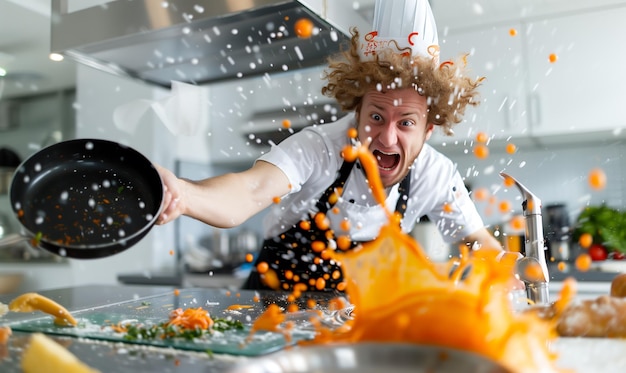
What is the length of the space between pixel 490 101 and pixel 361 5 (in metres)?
1.16

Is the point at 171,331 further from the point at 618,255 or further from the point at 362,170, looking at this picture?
the point at 618,255

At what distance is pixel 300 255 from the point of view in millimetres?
1669

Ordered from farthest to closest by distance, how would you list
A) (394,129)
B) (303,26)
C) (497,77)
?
(497,77) < (394,129) < (303,26)

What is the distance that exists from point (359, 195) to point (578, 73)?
55.5 inches

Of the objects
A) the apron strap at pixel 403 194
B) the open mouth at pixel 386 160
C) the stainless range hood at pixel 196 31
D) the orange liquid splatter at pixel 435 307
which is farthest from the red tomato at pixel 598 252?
the orange liquid splatter at pixel 435 307

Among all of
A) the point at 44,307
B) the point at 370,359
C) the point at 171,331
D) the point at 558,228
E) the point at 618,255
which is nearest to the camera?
the point at 370,359

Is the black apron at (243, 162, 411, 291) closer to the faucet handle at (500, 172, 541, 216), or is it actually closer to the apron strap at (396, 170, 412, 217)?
the apron strap at (396, 170, 412, 217)

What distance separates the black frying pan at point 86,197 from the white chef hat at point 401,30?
27.8 inches

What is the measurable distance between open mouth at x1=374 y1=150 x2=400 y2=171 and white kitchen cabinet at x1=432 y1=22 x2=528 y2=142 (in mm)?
1152

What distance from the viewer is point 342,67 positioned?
1.62 m

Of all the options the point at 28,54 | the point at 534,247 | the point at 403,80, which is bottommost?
the point at 534,247

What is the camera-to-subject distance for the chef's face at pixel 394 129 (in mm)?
1498

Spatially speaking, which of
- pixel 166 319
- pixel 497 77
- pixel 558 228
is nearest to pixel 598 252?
pixel 558 228

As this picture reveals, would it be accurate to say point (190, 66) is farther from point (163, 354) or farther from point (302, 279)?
point (163, 354)
